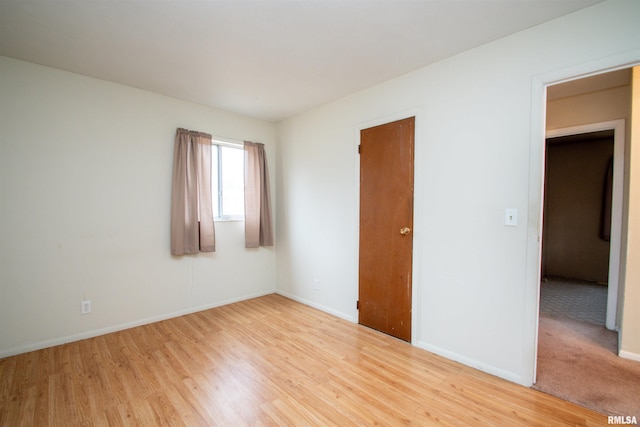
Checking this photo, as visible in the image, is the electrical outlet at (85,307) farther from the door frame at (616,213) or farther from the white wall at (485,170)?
the door frame at (616,213)

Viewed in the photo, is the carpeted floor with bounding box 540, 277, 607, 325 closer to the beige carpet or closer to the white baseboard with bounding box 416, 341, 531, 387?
the beige carpet

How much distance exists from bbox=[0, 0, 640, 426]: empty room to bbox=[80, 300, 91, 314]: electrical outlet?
2 cm

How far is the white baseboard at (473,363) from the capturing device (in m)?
1.97

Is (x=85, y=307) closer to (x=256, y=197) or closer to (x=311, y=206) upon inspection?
(x=256, y=197)

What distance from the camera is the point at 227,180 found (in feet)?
12.1

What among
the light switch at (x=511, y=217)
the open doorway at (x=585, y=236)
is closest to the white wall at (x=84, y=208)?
the light switch at (x=511, y=217)

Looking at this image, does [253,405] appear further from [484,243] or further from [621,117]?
[621,117]

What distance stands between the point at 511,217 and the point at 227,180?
3186mm

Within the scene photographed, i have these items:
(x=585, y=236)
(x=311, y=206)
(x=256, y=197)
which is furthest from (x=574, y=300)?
(x=256, y=197)

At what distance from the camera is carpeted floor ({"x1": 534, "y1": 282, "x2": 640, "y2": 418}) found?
1.78 metres

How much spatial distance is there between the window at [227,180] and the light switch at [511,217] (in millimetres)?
3034

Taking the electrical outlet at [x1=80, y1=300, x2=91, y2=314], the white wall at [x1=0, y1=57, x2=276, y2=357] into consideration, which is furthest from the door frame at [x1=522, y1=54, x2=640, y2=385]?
the electrical outlet at [x1=80, y1=300, x2=91, y2=314]

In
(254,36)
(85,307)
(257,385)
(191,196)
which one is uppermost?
(254,36)

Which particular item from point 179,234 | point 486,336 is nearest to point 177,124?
point 179,234
